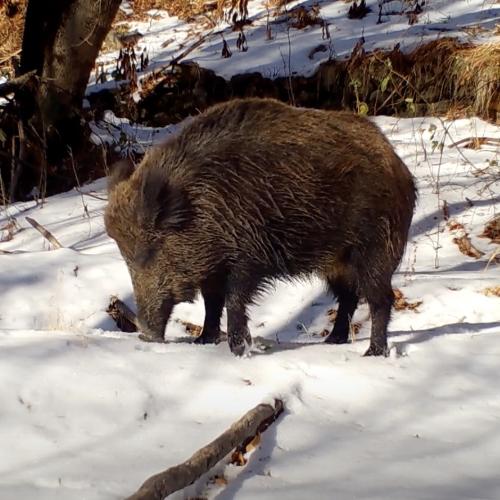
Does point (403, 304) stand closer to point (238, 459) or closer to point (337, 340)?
point (337, 340)

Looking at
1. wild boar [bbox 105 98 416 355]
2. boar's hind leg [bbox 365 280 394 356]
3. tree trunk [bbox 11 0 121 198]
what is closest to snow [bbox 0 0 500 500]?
boar's hind leg [bbox 365 280 394 356]

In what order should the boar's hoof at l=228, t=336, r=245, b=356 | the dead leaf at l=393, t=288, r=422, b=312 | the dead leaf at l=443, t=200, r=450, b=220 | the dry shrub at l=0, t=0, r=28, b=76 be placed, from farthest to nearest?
1. the dry shrub at l=0, t=0, r=28, b=76
2. the dead leaf at l=443, t=200, r=450, b=220
3. the dead leaf at l=393, t=288, r=422, b=312
4. the boar's hoof at l=228, t=336, r=245, b=356

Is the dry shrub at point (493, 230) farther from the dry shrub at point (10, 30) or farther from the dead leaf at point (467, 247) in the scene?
the dry shrub at point (10, 30)

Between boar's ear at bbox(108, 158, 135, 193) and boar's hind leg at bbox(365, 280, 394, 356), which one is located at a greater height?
boar's ear at bbox(108, 158, 135, 193)

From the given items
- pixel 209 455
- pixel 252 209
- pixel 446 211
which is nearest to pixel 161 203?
pixel 252 209

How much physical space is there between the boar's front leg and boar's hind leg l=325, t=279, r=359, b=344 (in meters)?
0.74

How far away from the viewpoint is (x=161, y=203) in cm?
425

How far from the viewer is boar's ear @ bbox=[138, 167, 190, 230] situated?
4227 millimetres

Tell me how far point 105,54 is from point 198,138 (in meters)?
10.5

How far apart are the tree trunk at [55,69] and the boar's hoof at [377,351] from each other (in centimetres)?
551

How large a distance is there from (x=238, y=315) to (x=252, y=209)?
1.80 ft

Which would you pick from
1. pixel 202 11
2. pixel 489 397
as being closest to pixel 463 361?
pixel 489 397

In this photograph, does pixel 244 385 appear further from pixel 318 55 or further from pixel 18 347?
pixel 318 55

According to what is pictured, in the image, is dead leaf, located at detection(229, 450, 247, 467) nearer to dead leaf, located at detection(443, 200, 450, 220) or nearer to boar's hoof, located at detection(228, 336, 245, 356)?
boar's hoof, located at detection(228, 336, 245, 356)
